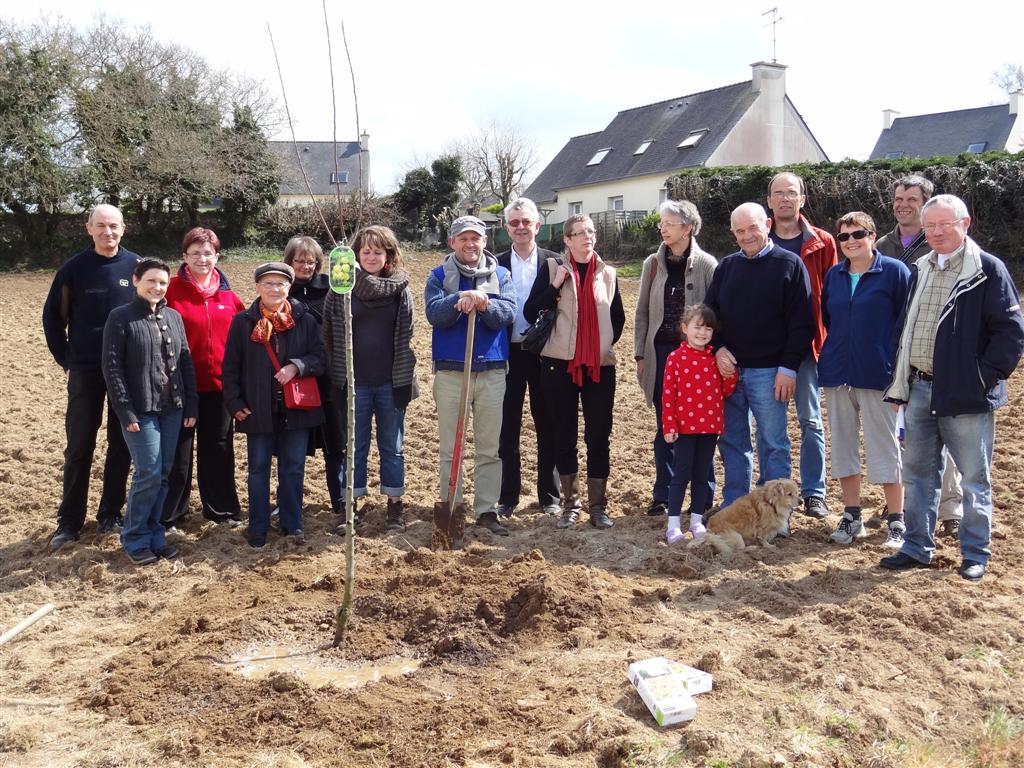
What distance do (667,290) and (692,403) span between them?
920mm

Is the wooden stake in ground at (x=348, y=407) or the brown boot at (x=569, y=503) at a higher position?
the wooden stake in ground at (x=348, y=407)

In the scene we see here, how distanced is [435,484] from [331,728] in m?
3.69

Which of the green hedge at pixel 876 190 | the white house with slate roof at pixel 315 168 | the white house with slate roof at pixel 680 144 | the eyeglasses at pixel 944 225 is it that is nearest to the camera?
the eyeglasses at pixel 944 225

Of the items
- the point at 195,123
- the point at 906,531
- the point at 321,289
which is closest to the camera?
the point at 906,531

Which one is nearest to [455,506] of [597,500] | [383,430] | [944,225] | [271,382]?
[383,430]

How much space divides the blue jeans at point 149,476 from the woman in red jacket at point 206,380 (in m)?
0.32

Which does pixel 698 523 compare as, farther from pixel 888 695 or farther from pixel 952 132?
pixel 952 132

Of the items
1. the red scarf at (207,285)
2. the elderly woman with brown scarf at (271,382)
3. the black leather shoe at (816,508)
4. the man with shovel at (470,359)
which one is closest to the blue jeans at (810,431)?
the black leather shoe at (816,508)

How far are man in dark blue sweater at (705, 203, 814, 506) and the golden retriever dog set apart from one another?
373 millimetres

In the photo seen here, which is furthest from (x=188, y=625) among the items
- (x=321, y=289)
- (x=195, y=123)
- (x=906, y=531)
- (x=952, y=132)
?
(x=952, y=132)

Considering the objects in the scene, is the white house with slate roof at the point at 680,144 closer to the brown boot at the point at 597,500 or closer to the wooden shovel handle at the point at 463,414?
the brown boot at the point at 597,500

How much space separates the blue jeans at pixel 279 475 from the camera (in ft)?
18.6

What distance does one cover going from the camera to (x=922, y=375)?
16.1ft

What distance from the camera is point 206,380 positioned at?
19.4 feet
